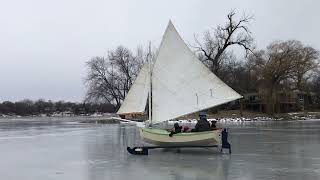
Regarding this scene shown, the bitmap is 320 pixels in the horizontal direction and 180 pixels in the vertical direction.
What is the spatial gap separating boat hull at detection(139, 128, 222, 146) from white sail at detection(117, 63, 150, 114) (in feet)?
5.98

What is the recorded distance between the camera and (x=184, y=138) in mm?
19266

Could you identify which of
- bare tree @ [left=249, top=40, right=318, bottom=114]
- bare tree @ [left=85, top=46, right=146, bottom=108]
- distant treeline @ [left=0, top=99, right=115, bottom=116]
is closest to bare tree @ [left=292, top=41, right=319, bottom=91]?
bare tree @ [left=249, top=40, right=318, bottom=114]

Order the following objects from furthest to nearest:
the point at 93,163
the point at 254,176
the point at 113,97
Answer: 1. the point at 113,97
2. the point at 93,163
3. the point at 254,176

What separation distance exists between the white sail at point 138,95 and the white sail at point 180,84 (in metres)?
1.10

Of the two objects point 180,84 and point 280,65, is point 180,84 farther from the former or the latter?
point 280,65

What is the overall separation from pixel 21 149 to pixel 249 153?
10351 mm

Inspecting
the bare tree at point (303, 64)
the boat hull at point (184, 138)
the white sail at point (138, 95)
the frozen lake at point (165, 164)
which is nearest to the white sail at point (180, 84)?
the boat hull at point (184, 138)

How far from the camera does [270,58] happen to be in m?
72.8

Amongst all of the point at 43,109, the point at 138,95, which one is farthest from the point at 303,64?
the point at 43,109

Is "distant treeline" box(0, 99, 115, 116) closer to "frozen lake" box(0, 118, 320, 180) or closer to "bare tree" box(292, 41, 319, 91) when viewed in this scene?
"bare tree" box(292, 41, 319, 91)

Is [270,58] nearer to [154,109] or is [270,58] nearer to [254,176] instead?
[154,109]

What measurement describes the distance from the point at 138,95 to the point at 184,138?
4157 mm

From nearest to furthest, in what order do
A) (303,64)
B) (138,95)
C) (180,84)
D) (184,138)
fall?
(184,138) → (180,84) → (138,95) → (303,64)

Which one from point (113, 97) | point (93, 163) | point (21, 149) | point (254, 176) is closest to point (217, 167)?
point (254, 176)
